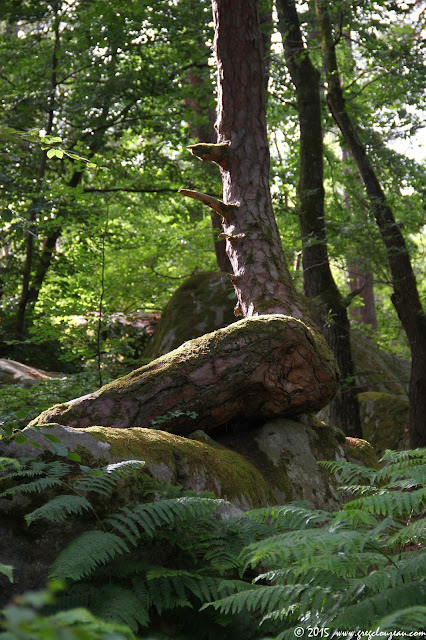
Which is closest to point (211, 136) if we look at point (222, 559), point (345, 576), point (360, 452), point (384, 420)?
point (384, 420)

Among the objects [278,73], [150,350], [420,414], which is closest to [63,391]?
[150,350]

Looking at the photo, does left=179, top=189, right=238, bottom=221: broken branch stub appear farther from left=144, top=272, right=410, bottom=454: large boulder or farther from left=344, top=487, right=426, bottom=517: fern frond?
left=344, top=487, right=426, bottom=517: fern frond

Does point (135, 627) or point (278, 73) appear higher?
point (278, 73)

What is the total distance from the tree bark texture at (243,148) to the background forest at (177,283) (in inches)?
4.1

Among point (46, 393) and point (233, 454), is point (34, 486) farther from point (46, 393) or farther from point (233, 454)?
point (46, 393)

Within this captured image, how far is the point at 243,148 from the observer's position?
7086mm

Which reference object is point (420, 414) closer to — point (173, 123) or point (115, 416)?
point (115, 416)

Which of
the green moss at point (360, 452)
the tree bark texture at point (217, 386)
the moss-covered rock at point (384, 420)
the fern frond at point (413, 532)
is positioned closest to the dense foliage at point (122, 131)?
the moss-covered rock at point (384, 420)

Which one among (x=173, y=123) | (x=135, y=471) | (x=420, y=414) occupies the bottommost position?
(x=420, y=414)

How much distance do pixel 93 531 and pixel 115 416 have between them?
2281 mm

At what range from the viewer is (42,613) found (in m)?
2.47

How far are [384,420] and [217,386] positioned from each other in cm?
602

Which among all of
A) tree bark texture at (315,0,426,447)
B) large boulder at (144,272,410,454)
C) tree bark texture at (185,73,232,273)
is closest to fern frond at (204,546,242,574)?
tree bark texture at (315,0,426,447)

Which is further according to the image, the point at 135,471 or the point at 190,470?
the point at 190,470
